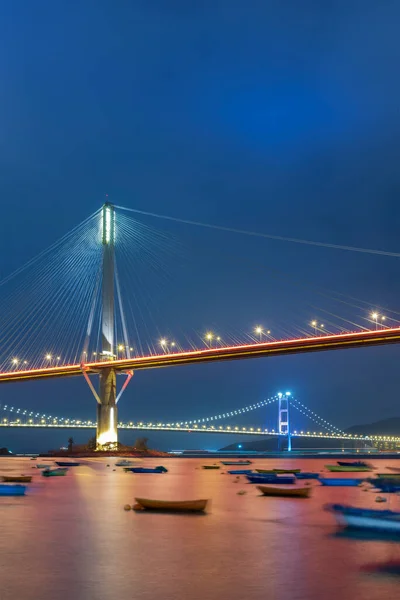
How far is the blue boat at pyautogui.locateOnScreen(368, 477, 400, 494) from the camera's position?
14837 millimetres

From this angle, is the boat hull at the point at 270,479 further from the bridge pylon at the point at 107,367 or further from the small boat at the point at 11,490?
the bridge pylon at the point at 107,367

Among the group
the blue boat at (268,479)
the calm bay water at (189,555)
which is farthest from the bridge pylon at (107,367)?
the calm bay water at (189,555)

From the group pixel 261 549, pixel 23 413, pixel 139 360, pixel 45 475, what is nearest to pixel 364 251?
pixel 139 360

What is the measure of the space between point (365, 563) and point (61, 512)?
10030mm

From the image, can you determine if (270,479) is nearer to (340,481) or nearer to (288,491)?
(340,481)

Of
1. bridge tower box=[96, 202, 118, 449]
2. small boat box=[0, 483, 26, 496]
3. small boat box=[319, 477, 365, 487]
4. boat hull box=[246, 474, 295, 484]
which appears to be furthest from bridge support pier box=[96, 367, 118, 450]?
small boat box=[0, 483, 26, 496]

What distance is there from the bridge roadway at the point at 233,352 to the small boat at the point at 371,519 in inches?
1422

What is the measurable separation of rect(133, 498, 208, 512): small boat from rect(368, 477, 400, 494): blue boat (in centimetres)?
410

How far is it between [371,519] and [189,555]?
13.0ft

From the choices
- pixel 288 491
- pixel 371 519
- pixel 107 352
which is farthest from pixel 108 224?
pixel 371 519

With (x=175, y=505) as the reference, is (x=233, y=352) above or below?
above

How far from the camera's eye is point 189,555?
33.4 ft

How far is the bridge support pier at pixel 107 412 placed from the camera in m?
60.3

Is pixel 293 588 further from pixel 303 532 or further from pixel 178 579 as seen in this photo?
pixel 303 532
